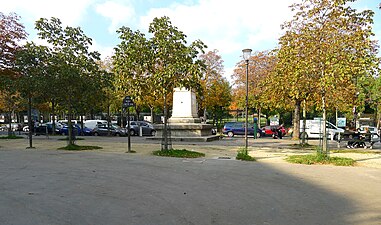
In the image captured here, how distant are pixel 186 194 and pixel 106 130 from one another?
29.5m

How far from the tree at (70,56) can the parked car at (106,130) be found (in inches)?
656

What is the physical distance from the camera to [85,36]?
1834 centimetres

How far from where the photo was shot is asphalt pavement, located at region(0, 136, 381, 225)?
5.62 m

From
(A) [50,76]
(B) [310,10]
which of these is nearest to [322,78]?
(B) [310,10]

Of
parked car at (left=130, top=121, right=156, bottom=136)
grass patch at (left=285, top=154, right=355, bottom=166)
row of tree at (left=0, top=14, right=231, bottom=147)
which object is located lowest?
grass patch at (left=285, top=154, right=355, bottom=166)

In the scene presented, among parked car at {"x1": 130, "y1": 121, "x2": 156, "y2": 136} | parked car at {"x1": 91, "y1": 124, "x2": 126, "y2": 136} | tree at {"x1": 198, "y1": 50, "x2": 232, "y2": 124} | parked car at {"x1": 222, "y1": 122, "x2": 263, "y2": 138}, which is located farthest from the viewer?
tree at {"x1": 198, "y1": 50, "x2": 232, "y2": 124}

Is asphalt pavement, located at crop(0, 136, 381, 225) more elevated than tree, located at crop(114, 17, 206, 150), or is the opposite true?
tree, located at crop(114, 17, 206, 150)

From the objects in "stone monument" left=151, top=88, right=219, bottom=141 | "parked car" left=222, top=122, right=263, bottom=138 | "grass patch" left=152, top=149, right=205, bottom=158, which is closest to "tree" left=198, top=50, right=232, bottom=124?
"parked car" left=222, top=122, right=263, bottom=138

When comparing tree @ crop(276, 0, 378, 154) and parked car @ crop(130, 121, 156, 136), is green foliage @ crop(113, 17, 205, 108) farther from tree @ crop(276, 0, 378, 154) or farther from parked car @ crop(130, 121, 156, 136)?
parked car @ crop(130, 121, 156, 136)

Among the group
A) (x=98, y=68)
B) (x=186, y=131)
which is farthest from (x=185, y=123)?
(x=98, y=68)

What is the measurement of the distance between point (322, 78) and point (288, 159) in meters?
3.64

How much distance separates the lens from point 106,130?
35.5 meters

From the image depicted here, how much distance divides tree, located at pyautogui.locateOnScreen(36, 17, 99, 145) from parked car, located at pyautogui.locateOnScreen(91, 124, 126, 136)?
54.6ft

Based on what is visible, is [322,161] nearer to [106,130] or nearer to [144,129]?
[144,129]
